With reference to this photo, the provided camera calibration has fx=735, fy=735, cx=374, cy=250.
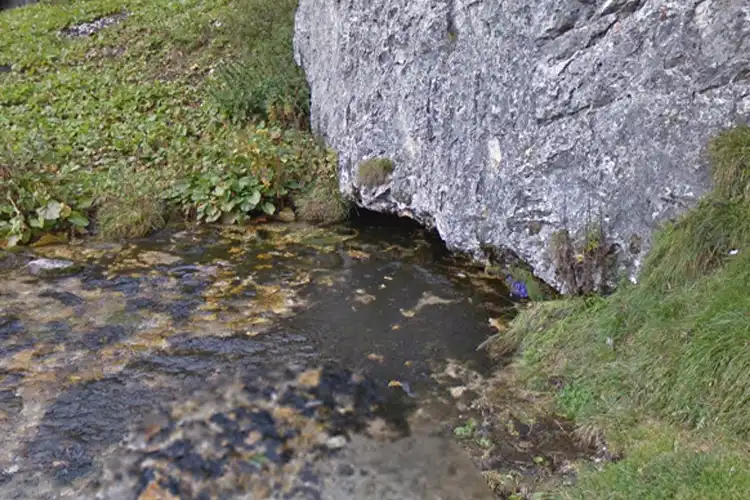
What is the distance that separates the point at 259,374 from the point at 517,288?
2573 mm

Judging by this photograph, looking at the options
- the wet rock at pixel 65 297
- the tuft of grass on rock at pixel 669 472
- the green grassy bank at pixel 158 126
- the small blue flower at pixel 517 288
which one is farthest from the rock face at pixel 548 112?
the wet rock at pixel 65 297

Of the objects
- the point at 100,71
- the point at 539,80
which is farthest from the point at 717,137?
the point at 100,71

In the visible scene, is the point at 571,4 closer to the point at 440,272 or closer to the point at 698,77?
the point at 698,77

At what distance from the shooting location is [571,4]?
587 cm

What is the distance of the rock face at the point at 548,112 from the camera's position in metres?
5.34

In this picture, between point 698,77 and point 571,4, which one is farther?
point 571,4

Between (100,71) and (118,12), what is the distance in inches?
167

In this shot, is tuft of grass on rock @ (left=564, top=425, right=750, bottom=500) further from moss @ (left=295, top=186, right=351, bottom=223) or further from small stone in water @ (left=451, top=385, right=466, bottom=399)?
moss @ (left=295, top=186, right=351, bottom=223)

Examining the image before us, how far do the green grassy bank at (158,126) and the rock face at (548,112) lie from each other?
1.92 m


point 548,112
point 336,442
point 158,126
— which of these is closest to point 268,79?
point 158,126

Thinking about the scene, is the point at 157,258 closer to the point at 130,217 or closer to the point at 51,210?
the point at 130,217

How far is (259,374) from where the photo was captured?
575 centimetres

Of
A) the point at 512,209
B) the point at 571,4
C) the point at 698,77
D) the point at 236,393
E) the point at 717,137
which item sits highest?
the point at 571,4

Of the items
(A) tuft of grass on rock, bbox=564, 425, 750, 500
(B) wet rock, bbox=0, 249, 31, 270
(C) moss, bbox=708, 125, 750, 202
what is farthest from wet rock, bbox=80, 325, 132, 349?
(C) moss, bbox=708, 125, 750, 202
